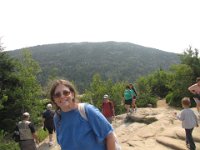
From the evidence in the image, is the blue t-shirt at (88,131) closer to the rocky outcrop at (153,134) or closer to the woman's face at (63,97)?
the woman's face at (63,97)

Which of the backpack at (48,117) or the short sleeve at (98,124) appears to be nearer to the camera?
the short sleeve at (98,124)

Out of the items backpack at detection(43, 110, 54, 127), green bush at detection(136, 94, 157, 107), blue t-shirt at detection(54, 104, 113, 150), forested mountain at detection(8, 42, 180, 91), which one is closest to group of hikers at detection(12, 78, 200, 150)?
blue t-shirt at detection(54, 104, 113, 150)

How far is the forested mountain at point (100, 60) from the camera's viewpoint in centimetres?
14150

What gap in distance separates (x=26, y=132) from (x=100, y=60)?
156144mm

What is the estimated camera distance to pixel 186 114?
27.5 ft

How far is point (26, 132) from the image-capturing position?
9.88 metres

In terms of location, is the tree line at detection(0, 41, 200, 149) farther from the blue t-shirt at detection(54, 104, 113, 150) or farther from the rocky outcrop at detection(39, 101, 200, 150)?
the blue t-shirt at detection(54, 104, 113, 150)

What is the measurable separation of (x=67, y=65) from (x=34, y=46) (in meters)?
48.5

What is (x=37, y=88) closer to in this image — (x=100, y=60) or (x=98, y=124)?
(x=98, y=124)

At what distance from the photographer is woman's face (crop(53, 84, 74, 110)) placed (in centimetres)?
305

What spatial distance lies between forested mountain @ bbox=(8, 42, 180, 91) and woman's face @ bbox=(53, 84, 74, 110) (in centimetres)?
12450

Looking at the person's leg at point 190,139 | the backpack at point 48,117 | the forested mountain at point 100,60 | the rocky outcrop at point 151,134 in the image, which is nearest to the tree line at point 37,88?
the backpack at point 48,117

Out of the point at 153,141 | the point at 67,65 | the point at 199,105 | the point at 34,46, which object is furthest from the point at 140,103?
the point at 34,46

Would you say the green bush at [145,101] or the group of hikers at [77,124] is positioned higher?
the group of hikers at [77,124]
